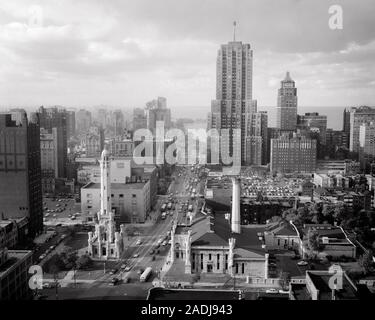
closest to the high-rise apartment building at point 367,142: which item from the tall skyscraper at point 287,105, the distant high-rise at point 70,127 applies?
the tall skyscraper at point 287,105

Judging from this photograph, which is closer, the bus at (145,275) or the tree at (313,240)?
the bus at (145,275)

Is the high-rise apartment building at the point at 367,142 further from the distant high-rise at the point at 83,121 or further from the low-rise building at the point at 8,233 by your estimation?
the low-rise building at the point at 8,233

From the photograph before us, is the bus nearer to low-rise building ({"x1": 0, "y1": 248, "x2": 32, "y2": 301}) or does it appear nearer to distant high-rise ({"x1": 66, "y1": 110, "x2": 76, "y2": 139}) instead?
low-rise building ({"x1": 0, "y1": 248, "x2": 32, "y2": 301})

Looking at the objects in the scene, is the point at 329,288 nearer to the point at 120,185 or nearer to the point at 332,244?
the point at 332,244

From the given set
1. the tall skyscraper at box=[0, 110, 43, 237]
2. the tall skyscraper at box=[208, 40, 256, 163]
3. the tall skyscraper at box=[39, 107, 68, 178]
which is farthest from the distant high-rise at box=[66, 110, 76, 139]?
the tall skyscraper at box=[208, 40, 256, 163]

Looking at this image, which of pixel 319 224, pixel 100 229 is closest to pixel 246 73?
pixel 319 224
